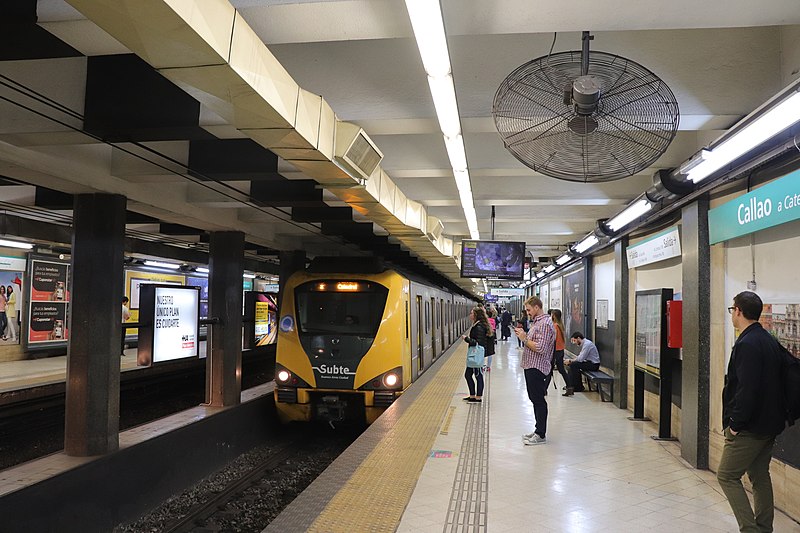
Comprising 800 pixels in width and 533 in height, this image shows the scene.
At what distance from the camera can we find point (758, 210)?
175 inches

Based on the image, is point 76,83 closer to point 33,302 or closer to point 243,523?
point 243,523

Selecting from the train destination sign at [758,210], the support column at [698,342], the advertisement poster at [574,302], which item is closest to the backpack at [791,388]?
A: the train destination sign at [758,210]

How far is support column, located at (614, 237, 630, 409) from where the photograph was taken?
9047 mm

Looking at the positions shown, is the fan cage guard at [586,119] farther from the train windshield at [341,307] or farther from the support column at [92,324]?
the train windshield at [341,307]

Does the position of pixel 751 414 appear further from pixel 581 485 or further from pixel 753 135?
pixel 581 485

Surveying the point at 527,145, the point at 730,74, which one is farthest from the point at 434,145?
the point at 527,145

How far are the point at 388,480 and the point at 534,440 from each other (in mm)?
2389

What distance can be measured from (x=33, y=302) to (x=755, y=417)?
14.6m

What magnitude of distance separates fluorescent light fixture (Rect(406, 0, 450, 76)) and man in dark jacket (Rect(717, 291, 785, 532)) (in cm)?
241

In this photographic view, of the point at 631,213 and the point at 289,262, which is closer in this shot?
the point at 631,213

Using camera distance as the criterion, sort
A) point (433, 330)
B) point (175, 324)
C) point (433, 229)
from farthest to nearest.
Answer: point (433, 330) < point (433, 229) < point (175, 324)

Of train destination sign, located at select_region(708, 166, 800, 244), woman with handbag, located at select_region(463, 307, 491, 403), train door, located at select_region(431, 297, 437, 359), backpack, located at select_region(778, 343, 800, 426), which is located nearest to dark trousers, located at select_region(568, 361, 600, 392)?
woman with handbag, located at select_region(463, 307, 491, 403)

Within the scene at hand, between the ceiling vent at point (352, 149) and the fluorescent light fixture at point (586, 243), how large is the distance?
6.46 metres

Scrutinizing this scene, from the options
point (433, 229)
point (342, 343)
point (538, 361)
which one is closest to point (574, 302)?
point (433, 229)
